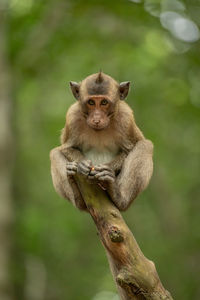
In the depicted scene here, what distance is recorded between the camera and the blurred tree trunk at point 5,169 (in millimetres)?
15691

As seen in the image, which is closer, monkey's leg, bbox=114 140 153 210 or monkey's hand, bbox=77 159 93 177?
monkey's hand, bbox=77 159 93 177

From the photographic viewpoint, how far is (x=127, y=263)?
20.5 feet

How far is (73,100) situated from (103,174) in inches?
729

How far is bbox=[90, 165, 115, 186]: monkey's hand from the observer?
7.01 meters

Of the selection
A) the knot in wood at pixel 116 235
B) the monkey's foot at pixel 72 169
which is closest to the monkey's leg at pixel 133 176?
the monkey's foot at pixel 72 169

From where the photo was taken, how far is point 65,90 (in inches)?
1101

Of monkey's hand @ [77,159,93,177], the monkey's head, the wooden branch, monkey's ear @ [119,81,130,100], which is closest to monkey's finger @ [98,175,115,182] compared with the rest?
monkey's hand @ [77,159,93,177]

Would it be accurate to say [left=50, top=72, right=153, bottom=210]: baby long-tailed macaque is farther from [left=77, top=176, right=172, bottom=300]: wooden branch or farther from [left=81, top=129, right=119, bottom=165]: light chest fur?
[left=77, top=176, right=172, bottom=300]: wooden branch

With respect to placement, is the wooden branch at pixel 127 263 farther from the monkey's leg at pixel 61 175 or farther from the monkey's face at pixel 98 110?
the monkey's face at pixel 98 110

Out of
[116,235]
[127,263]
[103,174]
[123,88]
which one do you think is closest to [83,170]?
[103,174]

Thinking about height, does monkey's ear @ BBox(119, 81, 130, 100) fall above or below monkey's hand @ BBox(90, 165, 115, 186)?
above

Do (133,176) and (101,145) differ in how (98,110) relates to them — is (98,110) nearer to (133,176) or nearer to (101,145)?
(101,145)

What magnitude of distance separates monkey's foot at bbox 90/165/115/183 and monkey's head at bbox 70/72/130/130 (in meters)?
0.87

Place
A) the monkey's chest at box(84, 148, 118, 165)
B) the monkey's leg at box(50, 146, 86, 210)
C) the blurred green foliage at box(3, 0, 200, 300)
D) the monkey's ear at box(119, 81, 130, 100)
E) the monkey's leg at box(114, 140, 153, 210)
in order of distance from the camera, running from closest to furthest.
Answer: the monkey's leg at box(114, 140, 153, 210) → the monkey's leg at box(50, 146, 86, 210) → the monkey's ear at box(119, 81, 130, 100) → the monkey's chest at box(84, 148, 118, 165) → the blurred green foliage at box(3, 0, 200, 300)
